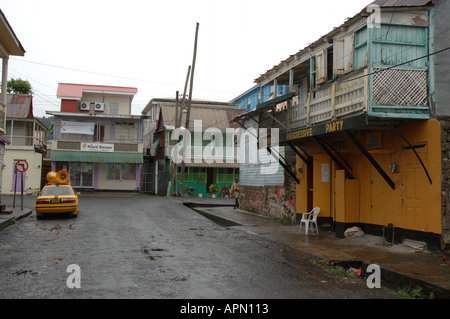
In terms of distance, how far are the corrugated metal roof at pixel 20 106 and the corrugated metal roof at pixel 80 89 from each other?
256cm

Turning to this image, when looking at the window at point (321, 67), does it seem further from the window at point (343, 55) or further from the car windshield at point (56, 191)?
the car windshield at point (56, 191)

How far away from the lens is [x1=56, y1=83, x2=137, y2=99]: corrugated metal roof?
122 ft

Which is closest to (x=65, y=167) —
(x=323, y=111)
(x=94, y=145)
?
(x=94, y=145)

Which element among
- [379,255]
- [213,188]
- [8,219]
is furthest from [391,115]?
[213,188]

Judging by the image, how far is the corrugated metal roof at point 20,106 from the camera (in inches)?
1366

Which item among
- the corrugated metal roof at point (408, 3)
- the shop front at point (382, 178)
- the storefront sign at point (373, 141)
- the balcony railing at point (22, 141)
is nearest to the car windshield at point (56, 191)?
the shop front at point (382, 178)

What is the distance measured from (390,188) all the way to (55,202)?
40.2 feet

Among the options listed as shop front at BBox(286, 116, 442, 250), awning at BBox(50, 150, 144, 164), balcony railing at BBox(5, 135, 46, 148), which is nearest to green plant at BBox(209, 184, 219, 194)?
awning at BBox(50, 150, 144, 164)

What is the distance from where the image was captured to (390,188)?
11.1 meters

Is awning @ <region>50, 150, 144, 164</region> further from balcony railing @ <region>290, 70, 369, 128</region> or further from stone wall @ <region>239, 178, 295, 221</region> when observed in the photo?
balcony railing @ <region>290, 70, 369, 128</region>

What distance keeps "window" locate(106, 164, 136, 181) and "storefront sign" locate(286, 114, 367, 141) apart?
25923mm

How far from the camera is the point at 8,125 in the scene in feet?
113
